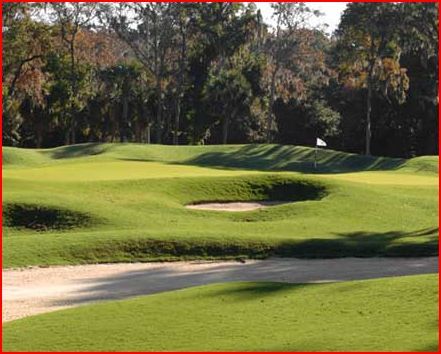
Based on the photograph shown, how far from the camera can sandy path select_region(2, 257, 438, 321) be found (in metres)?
15.5

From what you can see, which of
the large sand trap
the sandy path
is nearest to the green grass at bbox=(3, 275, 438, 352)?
the sandy path

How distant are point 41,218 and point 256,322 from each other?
14.7 metres

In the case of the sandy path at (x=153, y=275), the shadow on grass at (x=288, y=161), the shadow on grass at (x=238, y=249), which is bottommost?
the sandy path at (x=153, y=275)

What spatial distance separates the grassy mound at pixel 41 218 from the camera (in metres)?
24.3

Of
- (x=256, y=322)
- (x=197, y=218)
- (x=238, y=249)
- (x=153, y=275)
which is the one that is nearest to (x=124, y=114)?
(x=197, y=218)

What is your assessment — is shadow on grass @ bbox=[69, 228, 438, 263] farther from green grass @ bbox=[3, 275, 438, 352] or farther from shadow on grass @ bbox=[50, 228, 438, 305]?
green grass @ bbox=[3, 275, 438, 352]

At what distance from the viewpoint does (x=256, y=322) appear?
1120 centimetres

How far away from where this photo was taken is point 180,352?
9258mm

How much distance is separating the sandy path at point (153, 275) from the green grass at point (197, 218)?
0.84m

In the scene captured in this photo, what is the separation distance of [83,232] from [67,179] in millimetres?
9306

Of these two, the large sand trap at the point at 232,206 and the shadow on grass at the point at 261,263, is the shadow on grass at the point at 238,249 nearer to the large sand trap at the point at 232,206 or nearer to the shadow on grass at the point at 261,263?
the shadow on grass at the point at 261,263

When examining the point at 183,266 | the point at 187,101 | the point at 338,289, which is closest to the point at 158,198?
the point at 183,266

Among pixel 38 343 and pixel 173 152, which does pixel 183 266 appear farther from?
pixel 173 152

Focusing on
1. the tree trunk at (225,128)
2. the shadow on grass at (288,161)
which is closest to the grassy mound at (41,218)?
the shadow on grass at (288,161)
